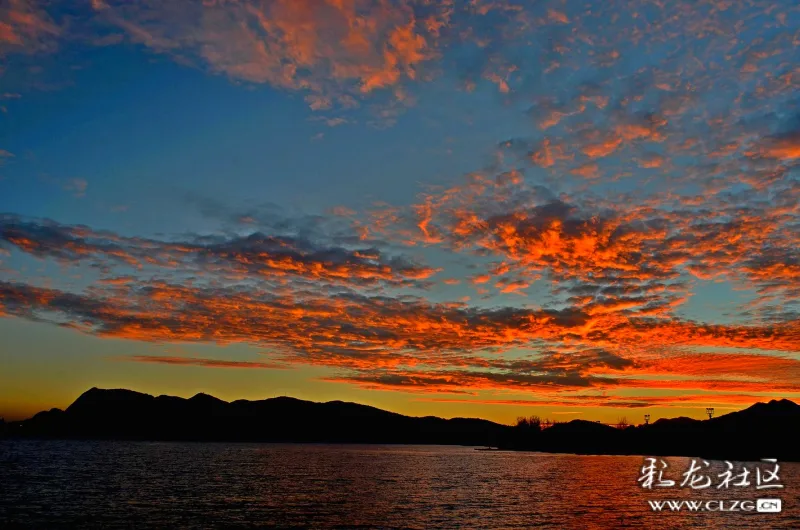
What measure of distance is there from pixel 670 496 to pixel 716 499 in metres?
7.41

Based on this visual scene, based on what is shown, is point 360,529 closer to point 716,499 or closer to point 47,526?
point 47,526

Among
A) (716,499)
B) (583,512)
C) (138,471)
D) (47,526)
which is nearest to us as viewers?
(47,526)

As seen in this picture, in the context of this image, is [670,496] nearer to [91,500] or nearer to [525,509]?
[525,509]

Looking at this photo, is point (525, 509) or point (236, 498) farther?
point (236, 498)

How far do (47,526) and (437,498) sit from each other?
2035 inches

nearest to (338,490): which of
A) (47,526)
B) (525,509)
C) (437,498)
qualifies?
(437,498)

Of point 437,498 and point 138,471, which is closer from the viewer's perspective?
point 437,498

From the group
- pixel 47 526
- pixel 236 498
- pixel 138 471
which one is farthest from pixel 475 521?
pixel 138 471

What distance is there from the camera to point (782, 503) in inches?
3410

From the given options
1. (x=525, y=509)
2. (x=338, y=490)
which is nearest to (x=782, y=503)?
(x=525, y=509)

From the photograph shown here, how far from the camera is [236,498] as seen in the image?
8125cm

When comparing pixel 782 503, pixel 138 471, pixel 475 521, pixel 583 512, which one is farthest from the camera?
pixel 138 471

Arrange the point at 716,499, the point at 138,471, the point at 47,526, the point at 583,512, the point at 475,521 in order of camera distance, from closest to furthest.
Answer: the point at 47,526 → the point at 475,521 → the point at 583,512 → the point at 716,499 → the point at 138,471

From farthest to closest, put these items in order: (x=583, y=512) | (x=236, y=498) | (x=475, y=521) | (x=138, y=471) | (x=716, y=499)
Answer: (x=138, y=471) < (x=716, y=499) < (x=236, y=498) < (x=583, y=512) < (x=475, y=521)
